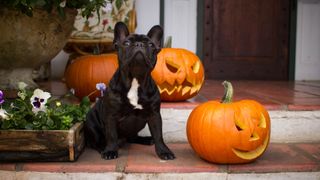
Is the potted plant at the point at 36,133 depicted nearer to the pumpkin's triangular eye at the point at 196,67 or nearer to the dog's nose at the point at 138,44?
the dog's nose at the point at 138,44

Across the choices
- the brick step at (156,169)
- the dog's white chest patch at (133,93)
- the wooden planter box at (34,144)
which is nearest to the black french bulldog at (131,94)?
the dog's white chest patch at (133,93)

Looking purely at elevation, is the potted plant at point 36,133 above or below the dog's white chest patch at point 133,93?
below

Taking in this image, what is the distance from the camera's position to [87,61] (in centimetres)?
264

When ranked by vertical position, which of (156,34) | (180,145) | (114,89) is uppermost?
(156,34)

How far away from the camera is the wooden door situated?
172 inches

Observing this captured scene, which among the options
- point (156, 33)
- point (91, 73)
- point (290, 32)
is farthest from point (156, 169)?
point (290, 32)

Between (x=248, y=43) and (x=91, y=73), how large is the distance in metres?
2.38

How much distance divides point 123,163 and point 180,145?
48 centimetres

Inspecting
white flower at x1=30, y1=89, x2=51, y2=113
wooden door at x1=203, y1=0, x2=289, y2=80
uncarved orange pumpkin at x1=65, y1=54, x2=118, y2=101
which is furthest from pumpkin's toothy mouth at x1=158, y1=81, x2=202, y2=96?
wooden door at x1=203, y1=0, x2=289, y2=80

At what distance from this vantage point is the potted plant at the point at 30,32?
228 centimetres

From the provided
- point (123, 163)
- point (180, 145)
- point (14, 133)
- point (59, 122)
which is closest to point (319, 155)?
point (180, 145)

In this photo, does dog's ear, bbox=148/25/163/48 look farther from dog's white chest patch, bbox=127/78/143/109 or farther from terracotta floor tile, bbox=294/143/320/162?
terracotta floor tile, bbox=294/143/320/162

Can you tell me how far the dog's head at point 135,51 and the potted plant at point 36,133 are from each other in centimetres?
39

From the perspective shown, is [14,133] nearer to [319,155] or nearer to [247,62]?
[319,155]
